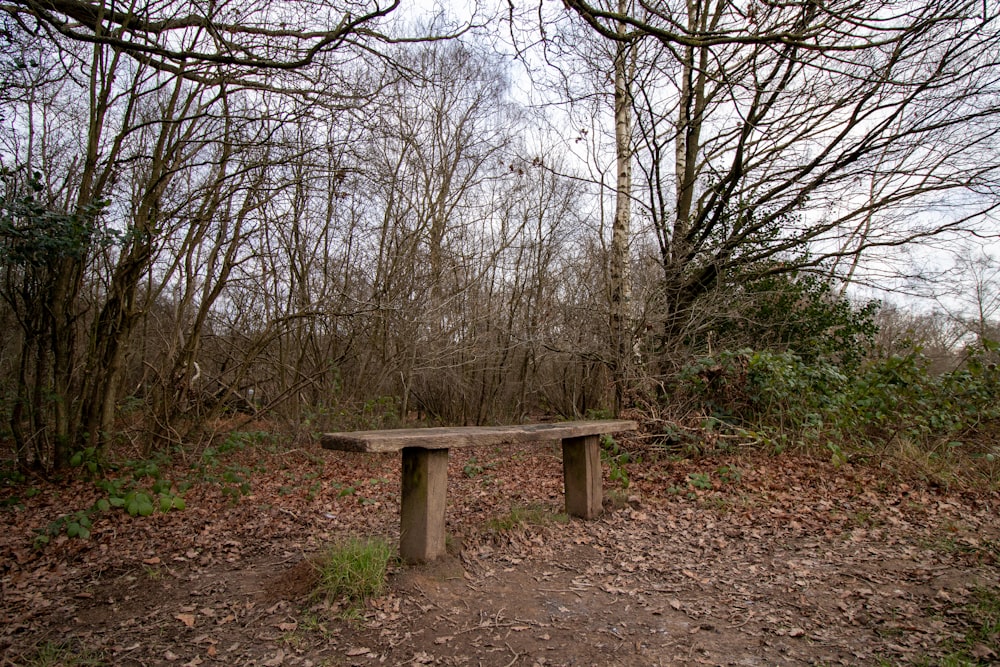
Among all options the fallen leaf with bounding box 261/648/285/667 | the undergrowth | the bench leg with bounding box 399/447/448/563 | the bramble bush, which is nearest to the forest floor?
the fallen leaf with bounding box 261/648/285/667

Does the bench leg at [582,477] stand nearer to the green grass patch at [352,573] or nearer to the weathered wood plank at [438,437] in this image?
the weathered wood plank at [438,437]

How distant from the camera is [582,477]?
4520 mm

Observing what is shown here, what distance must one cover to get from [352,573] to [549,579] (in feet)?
3.90

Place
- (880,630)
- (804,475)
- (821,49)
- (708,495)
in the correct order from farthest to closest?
1. (804,475)
2. (708,495)
3. (821,49)
4. (880,630)

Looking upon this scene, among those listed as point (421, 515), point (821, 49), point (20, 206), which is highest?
point (821, 49)

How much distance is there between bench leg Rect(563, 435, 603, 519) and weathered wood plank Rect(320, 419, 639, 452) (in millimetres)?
172

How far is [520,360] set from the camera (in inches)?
490

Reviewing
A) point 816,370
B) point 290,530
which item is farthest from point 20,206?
point 816,370

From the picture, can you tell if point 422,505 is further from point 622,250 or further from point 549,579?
point 622,250

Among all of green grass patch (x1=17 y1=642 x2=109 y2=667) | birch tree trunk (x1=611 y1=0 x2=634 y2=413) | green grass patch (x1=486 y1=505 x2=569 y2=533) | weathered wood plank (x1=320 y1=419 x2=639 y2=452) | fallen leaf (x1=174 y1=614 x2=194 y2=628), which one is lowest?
green grass patch (x1=17 y1=642 x2=109 y2=667)

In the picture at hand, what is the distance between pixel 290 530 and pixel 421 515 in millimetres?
1810

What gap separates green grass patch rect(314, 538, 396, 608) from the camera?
2943mm

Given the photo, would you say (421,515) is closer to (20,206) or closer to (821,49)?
(821,49)

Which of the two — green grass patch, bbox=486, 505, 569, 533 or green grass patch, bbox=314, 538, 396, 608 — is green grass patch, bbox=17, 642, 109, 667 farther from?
green grass patch, bbox=486, 505, 569, 533
